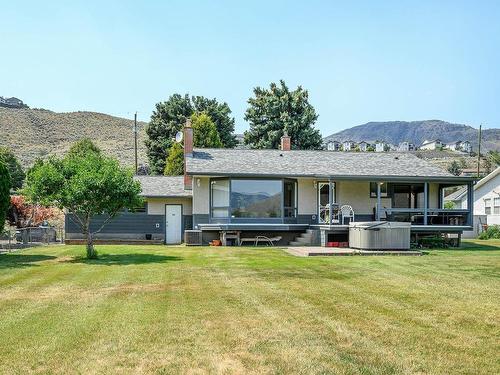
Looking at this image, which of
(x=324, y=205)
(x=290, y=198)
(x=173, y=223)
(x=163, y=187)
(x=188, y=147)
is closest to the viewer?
(x=290, y=198)

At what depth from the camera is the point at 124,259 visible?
17672mm

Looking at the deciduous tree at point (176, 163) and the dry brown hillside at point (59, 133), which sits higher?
the dry brown hillside at point (59, 133)

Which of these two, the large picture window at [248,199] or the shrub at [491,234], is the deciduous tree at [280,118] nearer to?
the shrub at [491,234]

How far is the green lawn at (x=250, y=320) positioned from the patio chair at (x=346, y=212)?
34.7 feet

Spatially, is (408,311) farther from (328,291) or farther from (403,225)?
(403,225)

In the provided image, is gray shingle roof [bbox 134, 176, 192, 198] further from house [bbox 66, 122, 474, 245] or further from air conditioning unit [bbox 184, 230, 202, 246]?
air conditioning unit [bbox 184, 230, 202, 246]

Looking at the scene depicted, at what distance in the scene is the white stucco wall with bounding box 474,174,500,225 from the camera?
1544 inches

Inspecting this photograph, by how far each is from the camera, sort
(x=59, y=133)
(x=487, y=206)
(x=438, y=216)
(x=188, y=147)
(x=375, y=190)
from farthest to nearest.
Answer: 1. (x=59, y=133)
2. (x=487, y=206)
3. (x=188, y=147)
4. (x=375, y=190)
5. (x=438, y=216)

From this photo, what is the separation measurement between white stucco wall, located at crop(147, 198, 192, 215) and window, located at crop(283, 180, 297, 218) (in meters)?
5.82

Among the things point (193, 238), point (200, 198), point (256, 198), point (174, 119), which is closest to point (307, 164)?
point (256, 198)

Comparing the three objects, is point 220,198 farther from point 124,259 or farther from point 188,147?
point 124,259

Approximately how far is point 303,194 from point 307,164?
1.74 metres

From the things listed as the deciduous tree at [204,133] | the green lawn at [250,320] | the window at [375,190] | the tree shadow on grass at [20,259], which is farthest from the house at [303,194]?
the deciduous tree at [204,133]

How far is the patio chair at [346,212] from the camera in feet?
83.1
